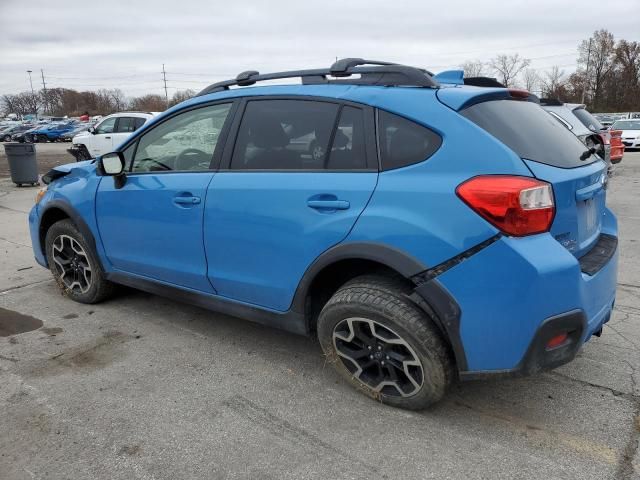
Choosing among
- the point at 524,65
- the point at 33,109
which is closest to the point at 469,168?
the point at 524,65

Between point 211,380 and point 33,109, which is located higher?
point 33,109

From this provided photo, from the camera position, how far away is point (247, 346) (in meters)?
3.61

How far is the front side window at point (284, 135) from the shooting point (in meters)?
2.88

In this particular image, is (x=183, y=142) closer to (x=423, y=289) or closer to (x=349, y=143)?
(x=349, y=143)

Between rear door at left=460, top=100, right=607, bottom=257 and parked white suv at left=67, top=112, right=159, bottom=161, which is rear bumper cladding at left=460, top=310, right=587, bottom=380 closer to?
rear door at left=460, top=100, right=607, bottom=257

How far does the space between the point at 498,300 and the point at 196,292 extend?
79.6 inches

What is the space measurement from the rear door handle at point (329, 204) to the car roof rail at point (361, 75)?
716 mm

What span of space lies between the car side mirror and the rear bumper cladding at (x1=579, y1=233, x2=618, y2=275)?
302cm

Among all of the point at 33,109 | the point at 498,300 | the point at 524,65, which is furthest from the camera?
the point at 33,109

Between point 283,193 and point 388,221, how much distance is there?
0.67 m

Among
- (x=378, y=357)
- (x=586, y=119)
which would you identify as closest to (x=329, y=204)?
(x=378, y=357)

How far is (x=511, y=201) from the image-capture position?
2.25m

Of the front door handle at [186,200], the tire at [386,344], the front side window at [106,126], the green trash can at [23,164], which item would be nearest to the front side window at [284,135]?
the front door handle at [186,200]

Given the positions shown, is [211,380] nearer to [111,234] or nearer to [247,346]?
[247,346]
